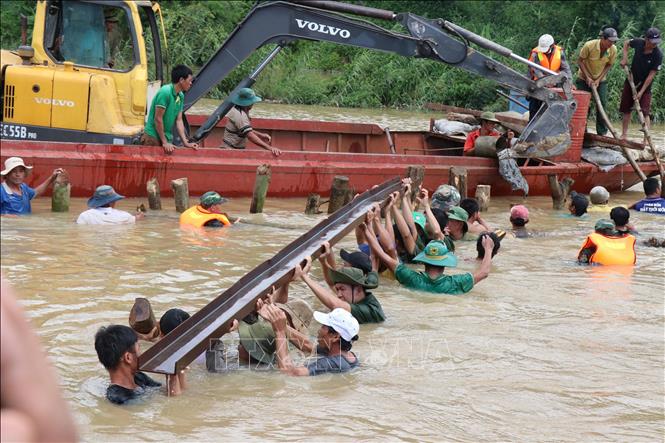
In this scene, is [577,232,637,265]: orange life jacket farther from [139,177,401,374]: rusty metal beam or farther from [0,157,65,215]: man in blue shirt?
[0,157,65,215]: man in blue shirt

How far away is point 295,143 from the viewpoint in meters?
17.0

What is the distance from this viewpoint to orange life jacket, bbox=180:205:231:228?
Answer: 11.9 meters

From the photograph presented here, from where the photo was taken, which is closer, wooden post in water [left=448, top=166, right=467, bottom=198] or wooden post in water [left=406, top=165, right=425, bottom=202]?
wooden post in water [left=406, top=165, right=425, bottom=202]

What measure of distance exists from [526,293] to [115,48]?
255 inches

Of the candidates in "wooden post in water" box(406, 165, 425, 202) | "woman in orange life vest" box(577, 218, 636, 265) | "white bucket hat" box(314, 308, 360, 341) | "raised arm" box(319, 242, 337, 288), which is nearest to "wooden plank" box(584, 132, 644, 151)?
"wooden post in water" box(406, 165, 425, 202)

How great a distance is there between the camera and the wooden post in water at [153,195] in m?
12.6

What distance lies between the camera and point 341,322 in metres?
6.72

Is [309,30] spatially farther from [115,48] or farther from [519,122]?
[519,122]

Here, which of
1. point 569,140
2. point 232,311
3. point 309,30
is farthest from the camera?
point 569,140

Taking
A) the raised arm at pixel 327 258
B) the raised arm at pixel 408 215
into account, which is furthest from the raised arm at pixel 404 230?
the raised arm at pixel 327 258

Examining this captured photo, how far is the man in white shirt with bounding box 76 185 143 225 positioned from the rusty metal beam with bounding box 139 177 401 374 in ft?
12.1

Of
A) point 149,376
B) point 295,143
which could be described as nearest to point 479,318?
point 149,376

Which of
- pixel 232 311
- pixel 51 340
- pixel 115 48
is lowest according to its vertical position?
pixel 51 340

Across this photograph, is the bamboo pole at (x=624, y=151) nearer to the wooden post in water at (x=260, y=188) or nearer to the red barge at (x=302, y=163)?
the red barge at (x=302, y=163)
